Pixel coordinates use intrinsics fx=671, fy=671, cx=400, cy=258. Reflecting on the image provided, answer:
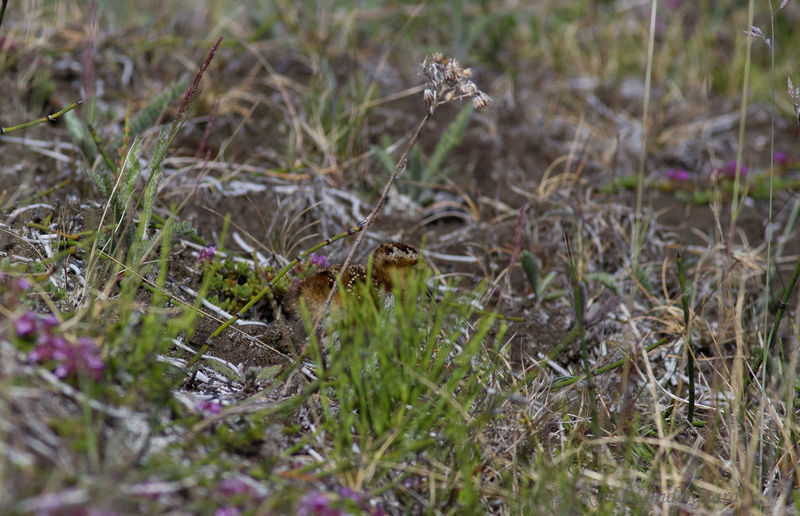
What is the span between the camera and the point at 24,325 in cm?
149

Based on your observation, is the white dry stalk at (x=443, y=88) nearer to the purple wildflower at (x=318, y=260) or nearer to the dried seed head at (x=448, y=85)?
the dried seed head at (x=448, y=85)

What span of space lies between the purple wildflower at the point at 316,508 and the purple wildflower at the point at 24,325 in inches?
28.2

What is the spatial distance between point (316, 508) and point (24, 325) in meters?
0.76

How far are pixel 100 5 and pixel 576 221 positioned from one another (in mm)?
3227

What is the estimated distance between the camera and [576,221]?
3260 millimetres

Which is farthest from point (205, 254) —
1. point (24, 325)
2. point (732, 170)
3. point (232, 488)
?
point (732, 170)

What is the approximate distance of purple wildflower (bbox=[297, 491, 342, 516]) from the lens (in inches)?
56.2

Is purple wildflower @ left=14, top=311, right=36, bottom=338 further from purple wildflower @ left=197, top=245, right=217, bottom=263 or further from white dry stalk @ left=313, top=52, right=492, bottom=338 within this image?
purple wildflower @ left=197, top=245, right=217, bottom=263

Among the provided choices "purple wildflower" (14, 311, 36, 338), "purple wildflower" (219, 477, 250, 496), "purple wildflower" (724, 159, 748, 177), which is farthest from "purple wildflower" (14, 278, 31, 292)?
"purple wildflower" (724, 159, 748, 177)

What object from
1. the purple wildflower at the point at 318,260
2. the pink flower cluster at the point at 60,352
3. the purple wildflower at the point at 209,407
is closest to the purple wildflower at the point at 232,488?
the purple wildflower at the point at 209,407

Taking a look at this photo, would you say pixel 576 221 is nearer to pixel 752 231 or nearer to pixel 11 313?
pixel 752 231

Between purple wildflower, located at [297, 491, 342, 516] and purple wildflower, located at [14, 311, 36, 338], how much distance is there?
28.2 inches

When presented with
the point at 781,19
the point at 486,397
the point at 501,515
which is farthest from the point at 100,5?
the point at 781,19

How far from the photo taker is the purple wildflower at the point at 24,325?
1.49 meters
